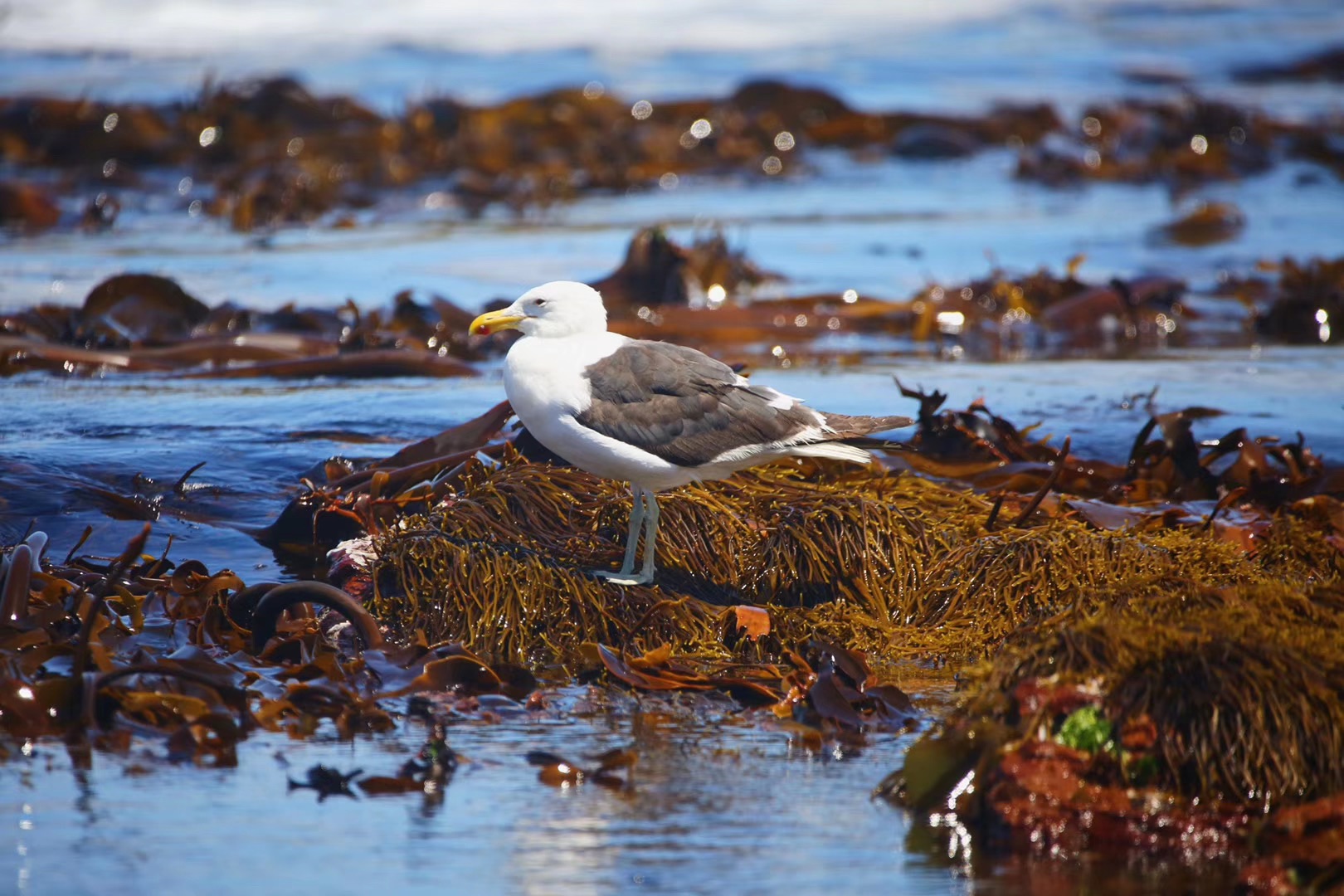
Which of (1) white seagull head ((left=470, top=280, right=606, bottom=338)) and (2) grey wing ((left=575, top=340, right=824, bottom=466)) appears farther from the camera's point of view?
(1) white seagull head ((left=470, top=280, right=606, bottom=338))

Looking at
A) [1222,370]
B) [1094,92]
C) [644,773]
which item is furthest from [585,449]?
[1094,92]

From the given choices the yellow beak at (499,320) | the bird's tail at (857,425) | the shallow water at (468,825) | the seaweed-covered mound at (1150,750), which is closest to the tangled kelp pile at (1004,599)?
the seaweed-covered mound at (1150,750)

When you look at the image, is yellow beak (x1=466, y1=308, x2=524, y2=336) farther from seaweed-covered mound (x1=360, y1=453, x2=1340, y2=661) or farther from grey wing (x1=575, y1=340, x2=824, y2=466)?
seaweed-covered mound (x1=360, y1=453, x2=1340, y2=661)

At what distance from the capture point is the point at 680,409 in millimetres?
4465

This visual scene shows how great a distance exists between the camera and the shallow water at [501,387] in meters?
2.93

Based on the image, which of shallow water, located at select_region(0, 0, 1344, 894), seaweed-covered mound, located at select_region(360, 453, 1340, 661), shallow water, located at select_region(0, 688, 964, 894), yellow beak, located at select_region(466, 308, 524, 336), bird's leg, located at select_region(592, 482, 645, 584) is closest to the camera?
shallow water, located at select_region(0, 688, 964, 894)

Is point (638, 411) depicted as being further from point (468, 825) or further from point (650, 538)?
point (468, 825)

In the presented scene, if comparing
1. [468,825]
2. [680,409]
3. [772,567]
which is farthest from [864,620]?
[468,825]

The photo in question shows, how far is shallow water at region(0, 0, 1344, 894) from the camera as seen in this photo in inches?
115

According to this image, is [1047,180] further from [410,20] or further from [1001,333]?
[410,20]

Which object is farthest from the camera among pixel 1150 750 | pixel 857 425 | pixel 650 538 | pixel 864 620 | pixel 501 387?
pixel 501 387

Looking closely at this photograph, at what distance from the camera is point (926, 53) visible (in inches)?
930

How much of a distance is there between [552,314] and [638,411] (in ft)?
1.50

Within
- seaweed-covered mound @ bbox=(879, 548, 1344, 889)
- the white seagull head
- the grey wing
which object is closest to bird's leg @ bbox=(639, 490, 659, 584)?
the grey wing
